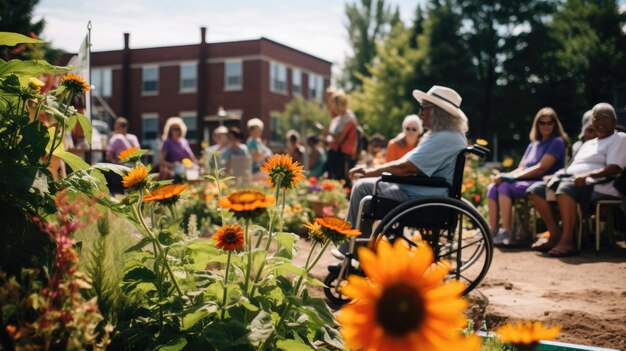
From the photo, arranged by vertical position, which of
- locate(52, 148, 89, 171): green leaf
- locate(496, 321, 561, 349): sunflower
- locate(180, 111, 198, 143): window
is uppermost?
locate(180, 111, 198, 143): window

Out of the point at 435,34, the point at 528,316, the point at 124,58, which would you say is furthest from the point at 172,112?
the point at 528,316

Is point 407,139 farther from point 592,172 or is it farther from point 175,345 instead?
point 175,345

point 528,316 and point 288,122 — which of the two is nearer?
point 528,316

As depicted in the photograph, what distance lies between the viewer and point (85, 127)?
7.33 ft

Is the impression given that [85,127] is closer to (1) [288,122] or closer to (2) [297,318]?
(2) [297,318]

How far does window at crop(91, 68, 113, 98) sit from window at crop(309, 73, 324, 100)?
40.0 ft

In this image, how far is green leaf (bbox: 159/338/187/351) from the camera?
5.43 feet

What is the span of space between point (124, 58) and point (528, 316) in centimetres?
3685

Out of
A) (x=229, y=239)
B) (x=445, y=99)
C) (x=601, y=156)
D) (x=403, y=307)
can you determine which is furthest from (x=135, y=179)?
(x=601, y=156)

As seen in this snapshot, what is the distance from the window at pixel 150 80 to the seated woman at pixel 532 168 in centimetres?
3191

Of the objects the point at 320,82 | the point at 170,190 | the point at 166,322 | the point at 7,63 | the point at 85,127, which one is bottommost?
the point at 166,322

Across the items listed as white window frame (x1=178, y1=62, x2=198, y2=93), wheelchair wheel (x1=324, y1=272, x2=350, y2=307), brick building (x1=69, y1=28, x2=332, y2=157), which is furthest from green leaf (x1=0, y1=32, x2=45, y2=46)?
white window frame (x1=178, y1=62, x2=198, y2=93)

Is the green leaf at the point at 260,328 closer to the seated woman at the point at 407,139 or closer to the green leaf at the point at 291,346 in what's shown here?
the green leaf at the point at 291,346

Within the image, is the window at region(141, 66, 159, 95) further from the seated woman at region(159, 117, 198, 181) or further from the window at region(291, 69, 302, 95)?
the seated woman at region(159, 117, 198, 181)
